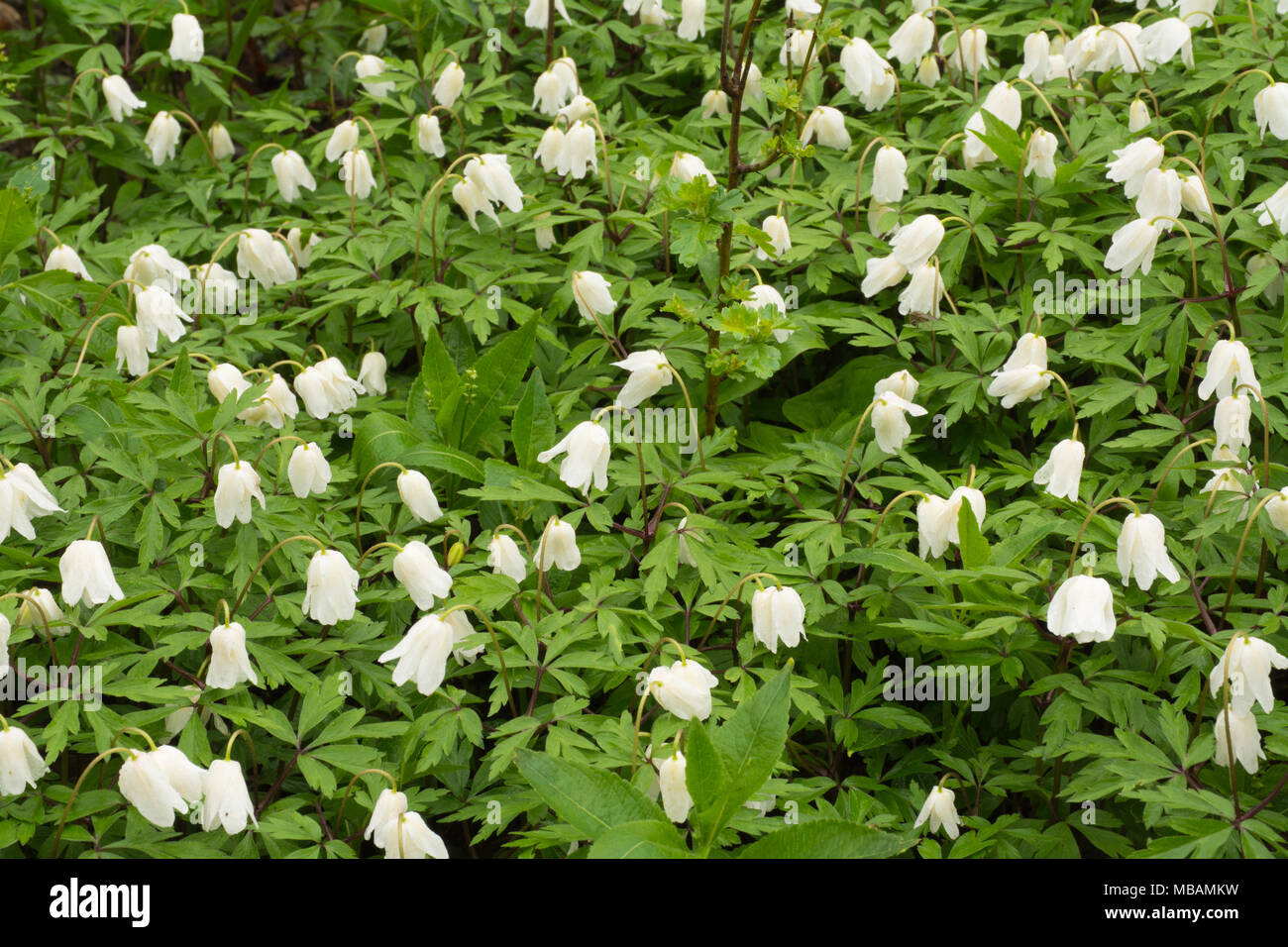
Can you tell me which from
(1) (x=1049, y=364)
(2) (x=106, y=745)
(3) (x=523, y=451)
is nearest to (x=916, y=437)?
(1) (x=1049, y=364)

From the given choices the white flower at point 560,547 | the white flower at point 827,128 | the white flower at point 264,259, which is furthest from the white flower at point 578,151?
the white flower at point 560,547

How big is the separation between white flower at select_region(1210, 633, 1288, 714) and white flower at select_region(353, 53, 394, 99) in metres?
3.94

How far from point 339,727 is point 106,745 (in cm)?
55

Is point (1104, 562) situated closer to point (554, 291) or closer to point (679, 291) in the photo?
point (679, 291)

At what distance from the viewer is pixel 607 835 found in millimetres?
2561

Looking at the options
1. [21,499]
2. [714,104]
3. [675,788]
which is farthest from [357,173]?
[675,788]

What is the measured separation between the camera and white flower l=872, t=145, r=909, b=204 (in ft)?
13.9

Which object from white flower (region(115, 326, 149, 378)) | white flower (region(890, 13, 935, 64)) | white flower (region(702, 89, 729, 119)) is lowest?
white flower (region(115, 326, 149, 378))

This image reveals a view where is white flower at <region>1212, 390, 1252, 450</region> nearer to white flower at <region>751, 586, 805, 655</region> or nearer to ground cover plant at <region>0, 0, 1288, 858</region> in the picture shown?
ground cover plant at <region>0, 0, 1288, 858</region>

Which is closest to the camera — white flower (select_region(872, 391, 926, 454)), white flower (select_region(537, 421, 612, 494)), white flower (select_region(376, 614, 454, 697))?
white flower (select_region(376, 614, 454, 697))

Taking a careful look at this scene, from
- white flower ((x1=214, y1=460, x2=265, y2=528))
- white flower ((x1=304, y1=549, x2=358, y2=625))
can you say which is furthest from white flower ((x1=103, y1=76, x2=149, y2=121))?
white flower ((x1=304, y1=549, x2=358, y2=625))

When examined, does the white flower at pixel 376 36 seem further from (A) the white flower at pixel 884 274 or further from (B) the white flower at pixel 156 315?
(A) the white flower at pixel 884 274

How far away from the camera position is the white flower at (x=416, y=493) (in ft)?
11.3

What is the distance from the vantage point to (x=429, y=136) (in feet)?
15.4
